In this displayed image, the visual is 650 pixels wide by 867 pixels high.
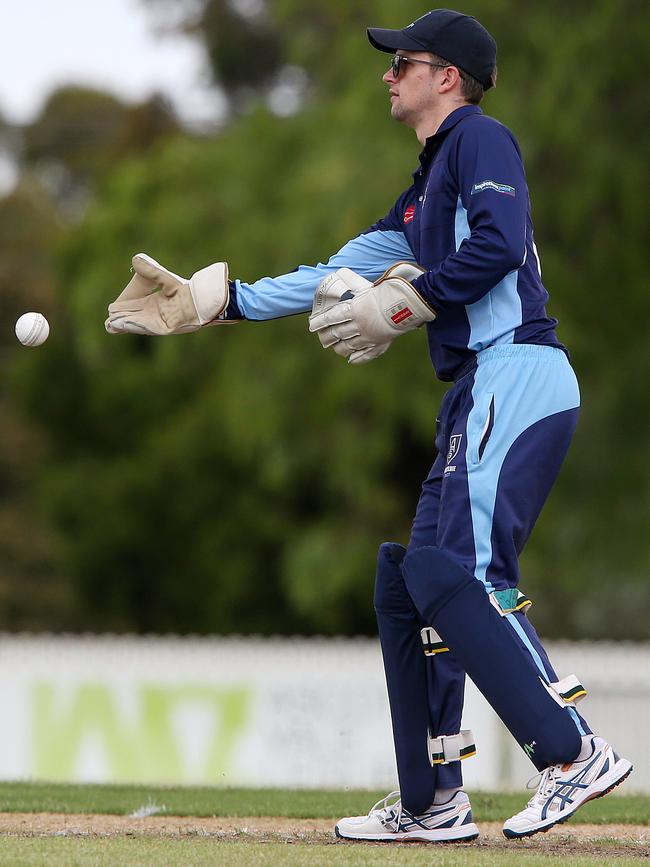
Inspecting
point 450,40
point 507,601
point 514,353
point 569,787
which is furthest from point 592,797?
point 450,40

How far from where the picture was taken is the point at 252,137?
20.4m

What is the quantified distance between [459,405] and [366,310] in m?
0.42

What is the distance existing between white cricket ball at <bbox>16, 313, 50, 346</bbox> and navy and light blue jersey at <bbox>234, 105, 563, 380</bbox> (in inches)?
29.7

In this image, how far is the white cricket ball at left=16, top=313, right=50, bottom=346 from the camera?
17.2 feet

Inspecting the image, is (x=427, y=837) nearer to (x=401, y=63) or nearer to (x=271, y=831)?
(x=271, y=831)

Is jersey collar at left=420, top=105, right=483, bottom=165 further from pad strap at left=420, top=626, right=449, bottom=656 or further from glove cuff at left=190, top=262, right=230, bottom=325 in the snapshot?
pad strap at left=420, top=626, right=449, bottom=656

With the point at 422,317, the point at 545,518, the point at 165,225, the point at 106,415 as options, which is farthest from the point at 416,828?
the point at 106,415

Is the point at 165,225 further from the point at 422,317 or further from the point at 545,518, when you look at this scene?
the point at 422,317

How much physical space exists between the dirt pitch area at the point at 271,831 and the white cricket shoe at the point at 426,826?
0.06 metres

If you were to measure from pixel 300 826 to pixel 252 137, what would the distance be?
1597 centimetres

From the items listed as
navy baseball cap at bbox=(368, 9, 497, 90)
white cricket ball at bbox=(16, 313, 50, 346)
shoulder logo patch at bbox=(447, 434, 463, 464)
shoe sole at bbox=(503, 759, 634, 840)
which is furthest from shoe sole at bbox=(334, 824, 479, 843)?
navy baseball cap at bbox=(368, 9, 497, 90)

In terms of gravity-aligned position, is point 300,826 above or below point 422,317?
below

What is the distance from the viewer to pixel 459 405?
4699 millimetres

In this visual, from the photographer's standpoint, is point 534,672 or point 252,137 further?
point 252,137
